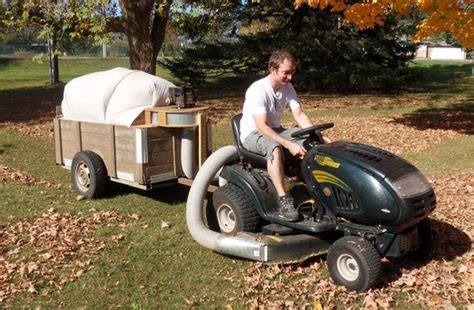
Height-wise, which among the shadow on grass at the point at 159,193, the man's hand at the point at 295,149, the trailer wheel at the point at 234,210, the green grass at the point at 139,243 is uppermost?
the man's hand at the point at 295,149

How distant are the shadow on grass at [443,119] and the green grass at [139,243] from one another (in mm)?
1442

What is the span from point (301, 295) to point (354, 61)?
17.1 meters

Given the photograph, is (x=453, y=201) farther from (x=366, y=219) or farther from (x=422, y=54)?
(x=422, y=54)

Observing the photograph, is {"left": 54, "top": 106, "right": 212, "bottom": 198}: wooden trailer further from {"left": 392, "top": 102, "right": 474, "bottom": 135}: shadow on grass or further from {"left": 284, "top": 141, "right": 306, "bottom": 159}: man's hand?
{"left": 392, "top": 102, "right": 474, "bottom": 135}: shadow on grass

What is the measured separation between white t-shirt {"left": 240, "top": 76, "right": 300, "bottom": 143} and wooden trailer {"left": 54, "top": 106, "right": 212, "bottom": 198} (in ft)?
4.06

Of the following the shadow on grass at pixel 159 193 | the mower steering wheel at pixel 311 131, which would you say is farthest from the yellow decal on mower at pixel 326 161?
the shadow on grass at pixel 159 193

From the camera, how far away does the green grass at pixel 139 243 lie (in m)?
4.38

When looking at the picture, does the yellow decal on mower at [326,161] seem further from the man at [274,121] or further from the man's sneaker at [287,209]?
the man's sneaker at [287,209]

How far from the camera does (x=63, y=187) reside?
24.9ft

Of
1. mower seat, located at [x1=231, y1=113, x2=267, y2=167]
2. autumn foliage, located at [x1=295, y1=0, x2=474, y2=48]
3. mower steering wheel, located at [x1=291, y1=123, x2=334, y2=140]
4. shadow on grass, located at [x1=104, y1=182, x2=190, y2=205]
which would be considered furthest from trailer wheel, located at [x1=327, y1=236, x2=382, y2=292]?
autumn foliage, located at [x1=295, y1=0, x2=474, y2=48]

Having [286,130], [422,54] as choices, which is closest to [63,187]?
[286,130]

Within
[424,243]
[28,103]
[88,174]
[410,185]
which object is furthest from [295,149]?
[28,103]

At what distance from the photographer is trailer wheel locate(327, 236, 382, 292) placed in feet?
13.5

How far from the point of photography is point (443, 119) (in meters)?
13.5
